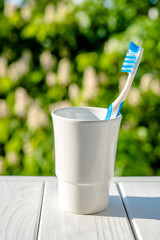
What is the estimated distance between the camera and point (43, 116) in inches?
56.7

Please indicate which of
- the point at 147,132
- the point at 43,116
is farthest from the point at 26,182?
the point at 147,132

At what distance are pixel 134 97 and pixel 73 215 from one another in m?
0.89

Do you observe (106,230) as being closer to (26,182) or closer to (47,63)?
(26,182)

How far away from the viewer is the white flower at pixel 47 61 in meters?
1.54

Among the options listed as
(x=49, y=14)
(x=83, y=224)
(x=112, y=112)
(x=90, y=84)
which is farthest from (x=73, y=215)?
(x=49, y=14)

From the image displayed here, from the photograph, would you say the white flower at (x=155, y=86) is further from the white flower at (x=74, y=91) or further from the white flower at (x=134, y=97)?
the white flower at (x=74, y=91)

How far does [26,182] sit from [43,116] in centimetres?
73

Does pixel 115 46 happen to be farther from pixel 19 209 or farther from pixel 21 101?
pixel 19 209

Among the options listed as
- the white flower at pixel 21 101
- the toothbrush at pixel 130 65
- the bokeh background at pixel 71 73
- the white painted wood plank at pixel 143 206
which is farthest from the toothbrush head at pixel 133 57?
the white flower at pixel 21 101

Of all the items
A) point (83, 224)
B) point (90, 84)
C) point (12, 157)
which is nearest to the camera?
point (83, 224)

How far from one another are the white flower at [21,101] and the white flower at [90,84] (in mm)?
224

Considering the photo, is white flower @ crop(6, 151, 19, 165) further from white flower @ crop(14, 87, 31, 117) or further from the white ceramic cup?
the white ceramic cup

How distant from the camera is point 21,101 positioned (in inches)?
58.1

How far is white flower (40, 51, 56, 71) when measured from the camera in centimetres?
154
